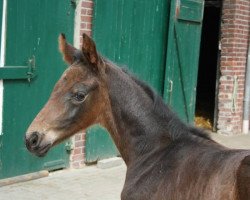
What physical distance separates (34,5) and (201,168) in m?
3.64

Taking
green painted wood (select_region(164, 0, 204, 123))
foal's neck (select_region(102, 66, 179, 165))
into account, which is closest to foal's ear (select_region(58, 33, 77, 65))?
foal's neck (select_region(102, 66, 179, 165))

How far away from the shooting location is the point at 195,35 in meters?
8.84

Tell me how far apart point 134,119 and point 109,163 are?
3.61 metres

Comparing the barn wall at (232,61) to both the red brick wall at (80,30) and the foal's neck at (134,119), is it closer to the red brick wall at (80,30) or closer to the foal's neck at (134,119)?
the red brick wall at (80,30)

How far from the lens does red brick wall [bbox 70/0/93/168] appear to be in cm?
650

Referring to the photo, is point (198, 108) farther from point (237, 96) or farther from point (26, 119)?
point (26, 119)

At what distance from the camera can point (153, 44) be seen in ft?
25.9

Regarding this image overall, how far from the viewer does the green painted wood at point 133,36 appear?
686 cm

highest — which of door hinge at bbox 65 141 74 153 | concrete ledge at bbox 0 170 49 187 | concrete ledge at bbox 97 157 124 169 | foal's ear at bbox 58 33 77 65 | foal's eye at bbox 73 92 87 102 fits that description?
foal's ear at bbox 58 33 77 65

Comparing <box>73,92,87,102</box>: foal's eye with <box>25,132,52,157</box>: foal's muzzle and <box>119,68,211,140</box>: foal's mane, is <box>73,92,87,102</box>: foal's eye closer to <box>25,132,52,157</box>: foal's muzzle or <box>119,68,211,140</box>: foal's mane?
<box>25,132,52,157</box>: foal's muzzle

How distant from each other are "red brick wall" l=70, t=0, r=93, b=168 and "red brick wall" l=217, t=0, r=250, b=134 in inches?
154

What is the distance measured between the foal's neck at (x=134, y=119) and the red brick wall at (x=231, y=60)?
645cm

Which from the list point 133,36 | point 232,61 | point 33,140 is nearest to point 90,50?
point 33,140

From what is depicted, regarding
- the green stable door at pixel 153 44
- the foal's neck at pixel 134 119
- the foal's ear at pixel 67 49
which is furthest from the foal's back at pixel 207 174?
the green stable door at pixel 153 44
